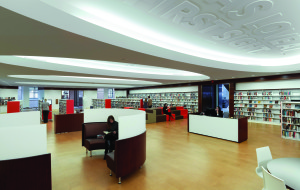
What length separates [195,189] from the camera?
3156 mm

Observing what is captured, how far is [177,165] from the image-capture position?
14.0 ft

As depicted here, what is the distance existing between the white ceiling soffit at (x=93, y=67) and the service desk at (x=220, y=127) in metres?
4.30

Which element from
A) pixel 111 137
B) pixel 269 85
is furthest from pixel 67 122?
pixel 269 85

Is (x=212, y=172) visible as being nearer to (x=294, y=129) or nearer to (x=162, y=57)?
(x=162, y=57)

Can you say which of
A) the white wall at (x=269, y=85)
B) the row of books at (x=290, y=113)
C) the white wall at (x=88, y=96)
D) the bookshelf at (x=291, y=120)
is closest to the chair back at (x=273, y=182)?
the bookshelf at (x=291, y=120)

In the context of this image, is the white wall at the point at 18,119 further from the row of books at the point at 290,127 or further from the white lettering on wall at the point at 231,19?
the row of books at the point at 290,127

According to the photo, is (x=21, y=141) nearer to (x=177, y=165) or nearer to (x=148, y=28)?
(x=177, y=165)

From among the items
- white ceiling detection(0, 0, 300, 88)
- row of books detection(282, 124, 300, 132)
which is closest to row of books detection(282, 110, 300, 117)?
row of books detection(282, 124, 300, 132)

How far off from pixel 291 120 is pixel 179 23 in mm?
6701

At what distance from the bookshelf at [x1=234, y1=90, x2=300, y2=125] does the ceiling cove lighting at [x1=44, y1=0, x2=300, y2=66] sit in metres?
2.38

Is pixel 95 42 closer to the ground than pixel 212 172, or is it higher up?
higher up

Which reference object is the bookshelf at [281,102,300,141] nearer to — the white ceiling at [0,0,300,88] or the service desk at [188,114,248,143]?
the service desk at [188,114,248,143]

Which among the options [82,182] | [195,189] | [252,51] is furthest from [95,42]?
[252,51]

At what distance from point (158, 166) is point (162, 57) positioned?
3.31 meters
